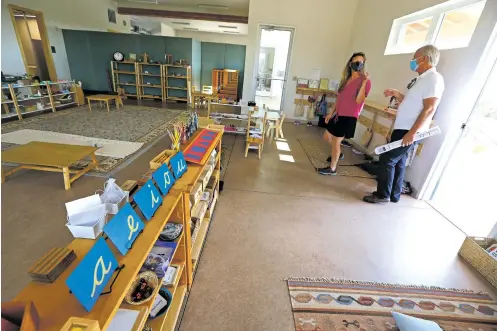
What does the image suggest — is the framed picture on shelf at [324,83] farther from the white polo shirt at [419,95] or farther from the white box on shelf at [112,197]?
the white box on shelf at [112,197]

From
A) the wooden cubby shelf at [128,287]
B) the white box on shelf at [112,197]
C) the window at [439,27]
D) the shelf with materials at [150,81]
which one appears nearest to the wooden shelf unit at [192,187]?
the wooden cubby shelf at [128,287]

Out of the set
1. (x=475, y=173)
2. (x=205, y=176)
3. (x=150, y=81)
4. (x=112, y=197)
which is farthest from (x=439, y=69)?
(x=150, y=81)

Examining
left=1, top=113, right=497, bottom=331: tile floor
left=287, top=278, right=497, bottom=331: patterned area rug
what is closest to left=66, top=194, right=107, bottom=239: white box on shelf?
left=1, top=113, right=497, bottom=331: tile floor

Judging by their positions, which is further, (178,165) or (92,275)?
(178,165)

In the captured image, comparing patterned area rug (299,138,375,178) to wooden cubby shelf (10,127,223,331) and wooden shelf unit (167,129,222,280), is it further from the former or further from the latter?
wooden cubby shelf (10,127,223,331)

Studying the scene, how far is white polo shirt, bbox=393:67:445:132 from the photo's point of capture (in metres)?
2.39

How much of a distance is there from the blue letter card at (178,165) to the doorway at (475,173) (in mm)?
2719

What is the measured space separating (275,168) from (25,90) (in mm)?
5641

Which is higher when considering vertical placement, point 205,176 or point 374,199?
point 205,176

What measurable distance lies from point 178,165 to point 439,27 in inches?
151

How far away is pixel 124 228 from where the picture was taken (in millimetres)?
1026

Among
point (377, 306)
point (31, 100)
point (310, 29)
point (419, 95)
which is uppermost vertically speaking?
point (310, 29)

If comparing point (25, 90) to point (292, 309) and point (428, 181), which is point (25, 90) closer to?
point (292, 309)

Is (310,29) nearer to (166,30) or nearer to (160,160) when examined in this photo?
(160,160)
